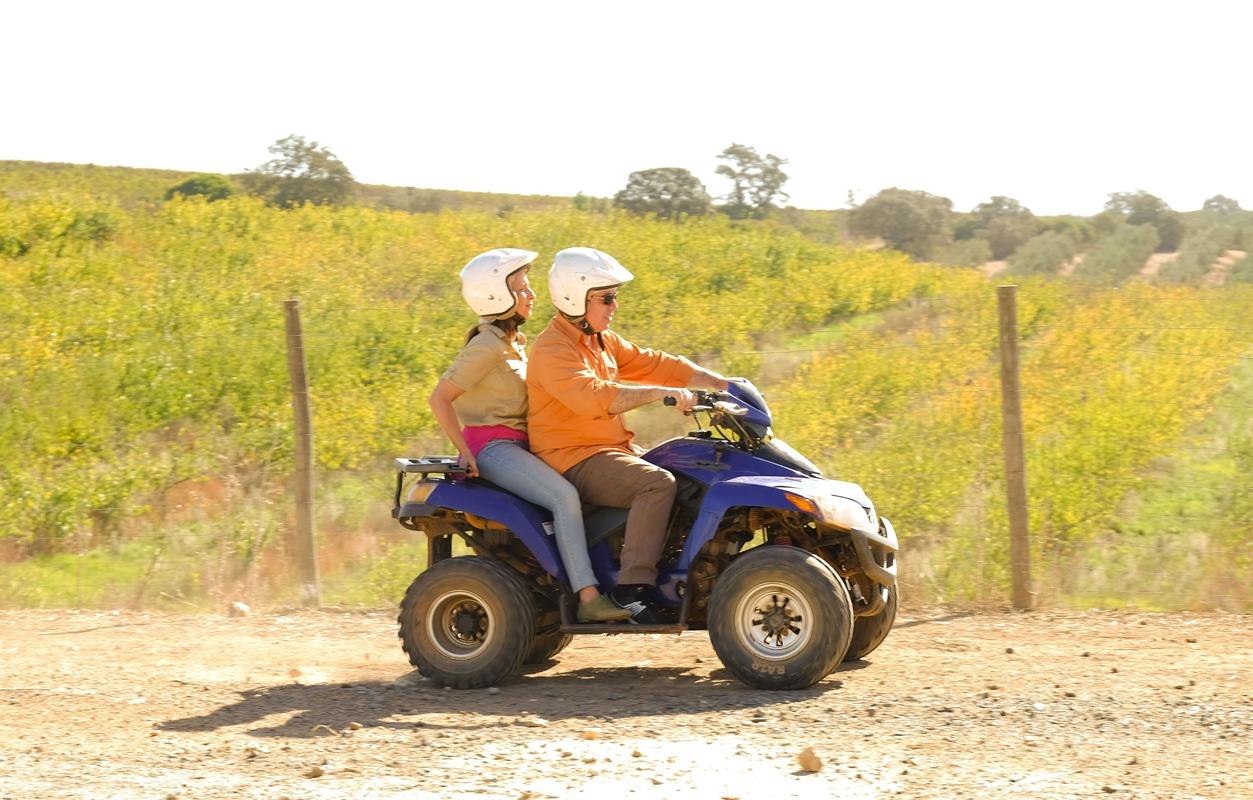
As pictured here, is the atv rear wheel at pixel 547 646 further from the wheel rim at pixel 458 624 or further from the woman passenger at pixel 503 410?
the woman passenger at pixel 503 410

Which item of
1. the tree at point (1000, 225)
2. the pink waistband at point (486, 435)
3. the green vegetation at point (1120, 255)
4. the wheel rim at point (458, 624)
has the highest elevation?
the tree at point (1000, 225)

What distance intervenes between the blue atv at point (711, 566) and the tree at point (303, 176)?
101 feet

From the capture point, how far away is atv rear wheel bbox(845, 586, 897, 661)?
7.83 meters

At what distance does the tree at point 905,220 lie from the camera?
37781mm

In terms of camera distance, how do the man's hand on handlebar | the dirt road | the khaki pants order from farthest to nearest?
the khaki pants < the man's hand on handlebar < the dirt road

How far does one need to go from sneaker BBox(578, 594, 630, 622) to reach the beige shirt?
1011 millimetres

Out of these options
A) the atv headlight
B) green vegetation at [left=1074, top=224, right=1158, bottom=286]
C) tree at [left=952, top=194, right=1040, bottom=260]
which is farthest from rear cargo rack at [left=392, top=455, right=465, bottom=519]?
tree at [left=952, top=194, right=1040, bottom=260]

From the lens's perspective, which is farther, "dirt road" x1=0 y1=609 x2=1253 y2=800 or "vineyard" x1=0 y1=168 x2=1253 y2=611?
"vineyard" x1=0 y1=168 x2=1253 y2=611

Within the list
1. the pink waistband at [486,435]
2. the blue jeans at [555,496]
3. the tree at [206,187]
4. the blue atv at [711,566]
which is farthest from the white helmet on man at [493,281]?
the tree at [206,187]

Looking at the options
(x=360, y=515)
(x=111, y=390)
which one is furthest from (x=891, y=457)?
(x=111, y=390)

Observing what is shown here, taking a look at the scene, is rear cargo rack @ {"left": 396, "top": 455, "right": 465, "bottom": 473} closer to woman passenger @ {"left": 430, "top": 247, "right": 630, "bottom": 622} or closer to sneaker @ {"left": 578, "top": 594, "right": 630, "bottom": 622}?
woman passenger @ {"left": 430, "top": 247, "right": 630, "bottom": 622}

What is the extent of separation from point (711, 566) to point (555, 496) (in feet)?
2.85

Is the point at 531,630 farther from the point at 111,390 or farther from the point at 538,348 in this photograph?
the point at 111,390

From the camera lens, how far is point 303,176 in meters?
38.2
